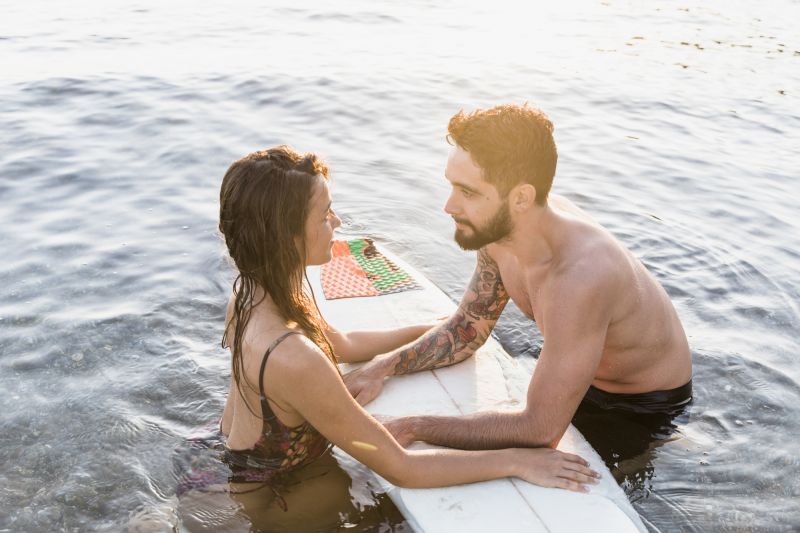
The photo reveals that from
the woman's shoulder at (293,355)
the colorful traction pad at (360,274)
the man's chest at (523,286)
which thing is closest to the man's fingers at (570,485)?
the man's chest at (523,286)

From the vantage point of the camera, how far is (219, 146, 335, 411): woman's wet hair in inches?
123

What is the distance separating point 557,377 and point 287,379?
1241mm

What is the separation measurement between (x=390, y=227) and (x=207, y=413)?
3228mm

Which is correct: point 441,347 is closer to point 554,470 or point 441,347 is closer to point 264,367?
point 554,470

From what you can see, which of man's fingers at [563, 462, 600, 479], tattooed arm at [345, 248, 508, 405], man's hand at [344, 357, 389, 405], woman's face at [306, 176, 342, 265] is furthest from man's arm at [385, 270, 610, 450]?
woman's face at [306, 176, 342, 265]

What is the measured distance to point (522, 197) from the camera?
152 inches

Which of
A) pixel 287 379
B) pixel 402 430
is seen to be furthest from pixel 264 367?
pixel 402 430

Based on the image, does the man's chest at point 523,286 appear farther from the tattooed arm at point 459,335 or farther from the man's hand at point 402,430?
the man's hand at point 402,430

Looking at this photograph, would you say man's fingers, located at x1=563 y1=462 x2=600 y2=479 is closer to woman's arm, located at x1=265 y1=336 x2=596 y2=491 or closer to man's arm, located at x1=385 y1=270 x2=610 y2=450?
woman's arm, located at x1=265 y1=336 x2=596 y2=491

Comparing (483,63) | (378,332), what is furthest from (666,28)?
(378,332)

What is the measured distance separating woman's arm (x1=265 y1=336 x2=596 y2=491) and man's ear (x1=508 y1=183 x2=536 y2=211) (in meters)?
1.18

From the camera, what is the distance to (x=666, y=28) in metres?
15.9

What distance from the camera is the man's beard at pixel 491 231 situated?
3.90m

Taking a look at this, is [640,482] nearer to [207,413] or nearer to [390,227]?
[207,413]
